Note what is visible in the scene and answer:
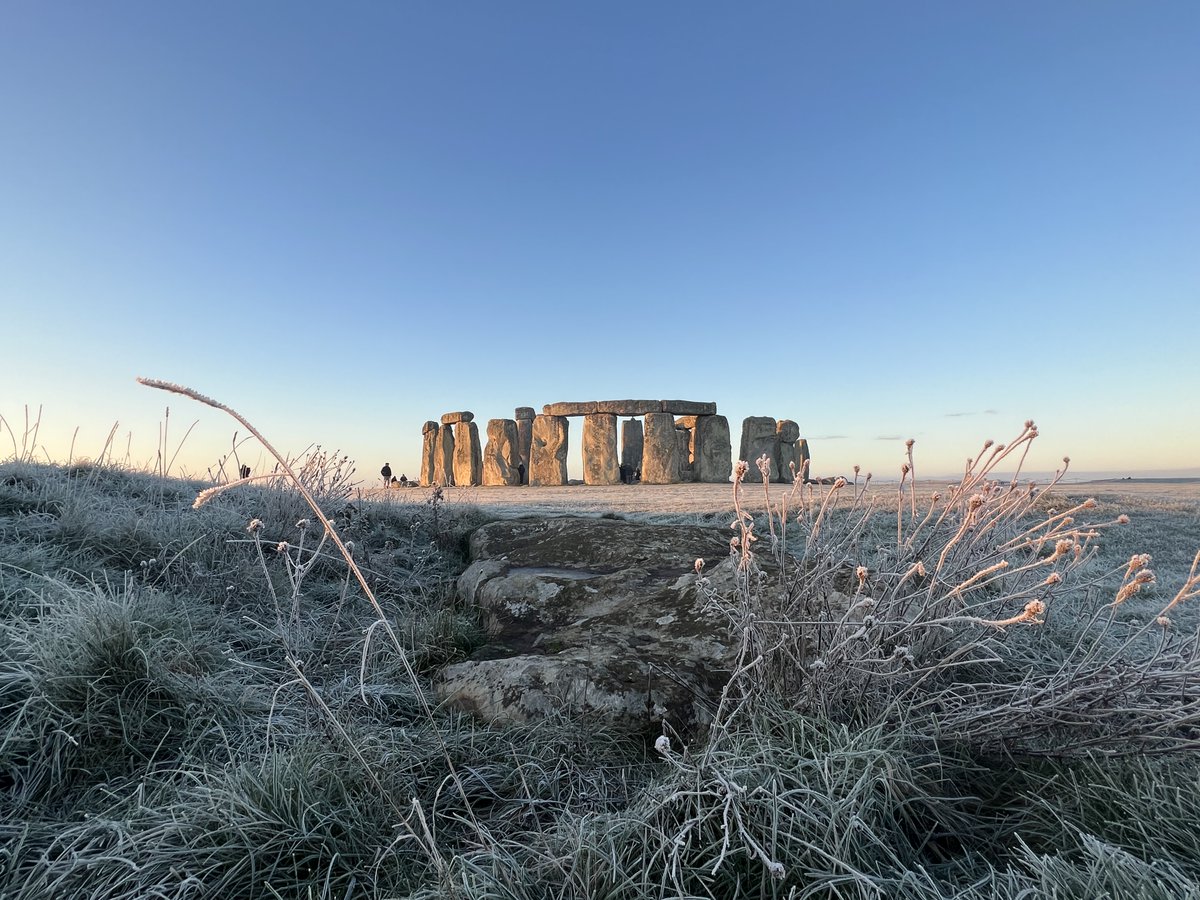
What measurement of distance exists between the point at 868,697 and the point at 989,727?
30 centimetres

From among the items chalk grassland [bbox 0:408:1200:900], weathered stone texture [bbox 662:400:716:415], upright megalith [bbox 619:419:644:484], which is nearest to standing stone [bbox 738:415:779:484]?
weathered stone texture [bbox 662:400:716:415]

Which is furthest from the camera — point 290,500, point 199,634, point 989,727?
point 290,500

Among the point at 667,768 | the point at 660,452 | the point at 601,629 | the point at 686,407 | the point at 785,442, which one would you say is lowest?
the point at 667,768

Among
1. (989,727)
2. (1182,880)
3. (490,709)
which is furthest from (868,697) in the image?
(490,709)

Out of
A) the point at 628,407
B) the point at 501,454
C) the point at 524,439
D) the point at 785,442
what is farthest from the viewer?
the point at 524,439

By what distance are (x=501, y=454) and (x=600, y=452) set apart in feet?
10.4

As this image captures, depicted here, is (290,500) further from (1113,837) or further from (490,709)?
(1113,837)

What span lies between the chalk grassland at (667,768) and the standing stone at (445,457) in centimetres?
1878

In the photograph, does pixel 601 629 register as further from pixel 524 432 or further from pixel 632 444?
pixel 524 432

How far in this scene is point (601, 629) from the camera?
280 centimetres

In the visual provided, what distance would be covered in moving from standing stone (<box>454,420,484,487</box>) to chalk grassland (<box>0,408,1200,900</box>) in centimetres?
1789

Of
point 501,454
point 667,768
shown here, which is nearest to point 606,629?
point 667,768

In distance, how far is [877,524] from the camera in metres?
6.18

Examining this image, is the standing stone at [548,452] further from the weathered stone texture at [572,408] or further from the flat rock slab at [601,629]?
the flat rock slab at [601,629]
